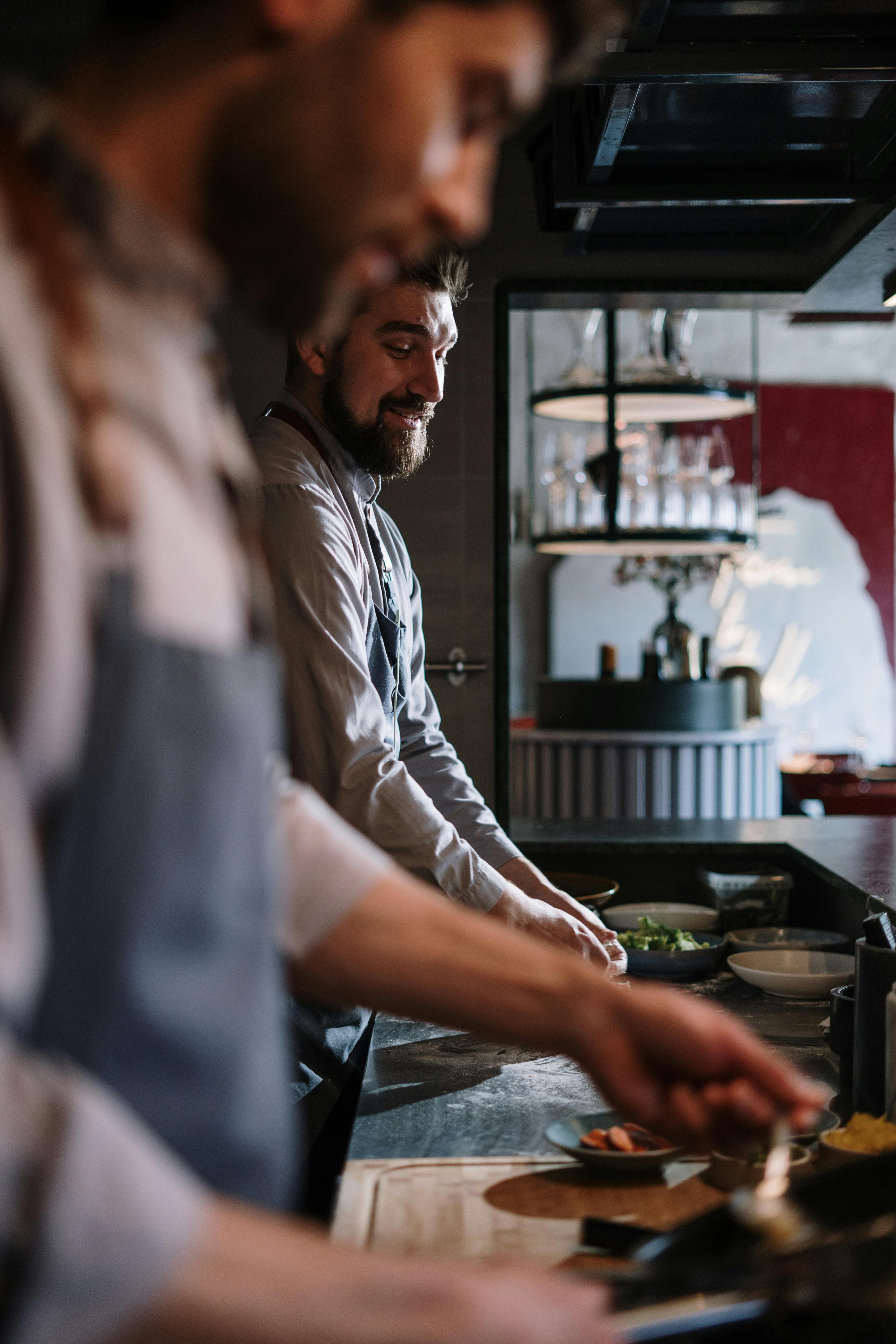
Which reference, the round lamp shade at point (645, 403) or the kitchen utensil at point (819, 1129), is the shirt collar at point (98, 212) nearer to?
the kitchen utensil at point (819, 1129)

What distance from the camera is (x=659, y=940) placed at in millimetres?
2152

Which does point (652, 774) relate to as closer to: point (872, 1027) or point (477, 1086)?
point (477, 1086)

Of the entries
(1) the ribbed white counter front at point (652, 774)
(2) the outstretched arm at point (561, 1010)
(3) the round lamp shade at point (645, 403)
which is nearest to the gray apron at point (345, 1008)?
(2) the outstretched arm at point (561, 1010)

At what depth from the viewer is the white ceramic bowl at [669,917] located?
240 cm

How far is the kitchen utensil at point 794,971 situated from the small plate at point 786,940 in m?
0.03

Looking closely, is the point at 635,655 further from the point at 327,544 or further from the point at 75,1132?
the point at 75,1132

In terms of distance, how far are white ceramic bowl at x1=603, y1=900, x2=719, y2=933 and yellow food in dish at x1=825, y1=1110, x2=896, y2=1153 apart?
1.15m

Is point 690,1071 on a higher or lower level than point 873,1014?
higher

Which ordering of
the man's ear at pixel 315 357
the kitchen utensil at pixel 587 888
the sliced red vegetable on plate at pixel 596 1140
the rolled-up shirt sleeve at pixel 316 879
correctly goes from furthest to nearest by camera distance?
the kitchen utensil at pixel 587 888
the man's ear at pixel 315 357
the sliced red vegetable on plate at pixel 596 1140
the rolled-up shirt sleeve at pixel 316 879

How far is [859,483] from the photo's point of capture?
368 inches

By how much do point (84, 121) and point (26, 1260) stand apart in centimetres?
47

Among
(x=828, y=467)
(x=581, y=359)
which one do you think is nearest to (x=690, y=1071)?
(x=581, y=359)

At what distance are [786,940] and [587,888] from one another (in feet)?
1.25

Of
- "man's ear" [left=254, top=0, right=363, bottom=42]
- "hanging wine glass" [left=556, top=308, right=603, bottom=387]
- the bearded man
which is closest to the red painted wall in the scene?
"hanging wine glass" [left=556, top=308, right=603, bottom=387]
